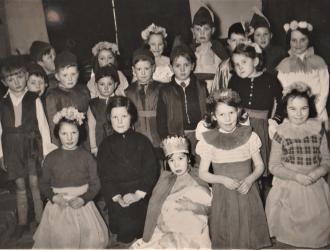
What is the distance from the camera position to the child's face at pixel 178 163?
8.05 feet

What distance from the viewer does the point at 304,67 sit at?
3.18 metres

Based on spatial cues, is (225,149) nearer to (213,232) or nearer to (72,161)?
(213,232)

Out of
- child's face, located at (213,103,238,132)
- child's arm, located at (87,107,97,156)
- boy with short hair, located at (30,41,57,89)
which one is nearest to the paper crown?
child's face, located at (213,103,238,132)

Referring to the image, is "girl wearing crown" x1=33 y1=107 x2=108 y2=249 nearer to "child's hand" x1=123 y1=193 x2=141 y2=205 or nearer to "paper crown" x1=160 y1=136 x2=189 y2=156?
"child's hand" x1=123 y1=193 x2=141 y2=205

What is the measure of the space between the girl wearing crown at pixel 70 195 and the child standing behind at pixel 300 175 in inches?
48.4

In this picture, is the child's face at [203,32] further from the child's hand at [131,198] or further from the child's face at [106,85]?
the child's hand at [131,198]

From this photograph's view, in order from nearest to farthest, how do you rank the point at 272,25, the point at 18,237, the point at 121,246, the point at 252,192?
the point at 252,192 → the point at 121,246 → the point at 18,237 → the point at 272,25

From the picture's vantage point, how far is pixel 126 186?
2670 millimetres

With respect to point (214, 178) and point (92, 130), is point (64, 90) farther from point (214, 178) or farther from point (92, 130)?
point (214, 178)

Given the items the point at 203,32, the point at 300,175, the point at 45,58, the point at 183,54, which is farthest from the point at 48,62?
the point at 300,175

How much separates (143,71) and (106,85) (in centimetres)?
32

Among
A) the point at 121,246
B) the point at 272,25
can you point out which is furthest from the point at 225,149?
the point at 272,25

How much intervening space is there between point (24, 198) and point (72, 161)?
0.60 m

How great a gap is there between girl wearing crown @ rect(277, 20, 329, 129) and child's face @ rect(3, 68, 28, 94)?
6.94 feet
